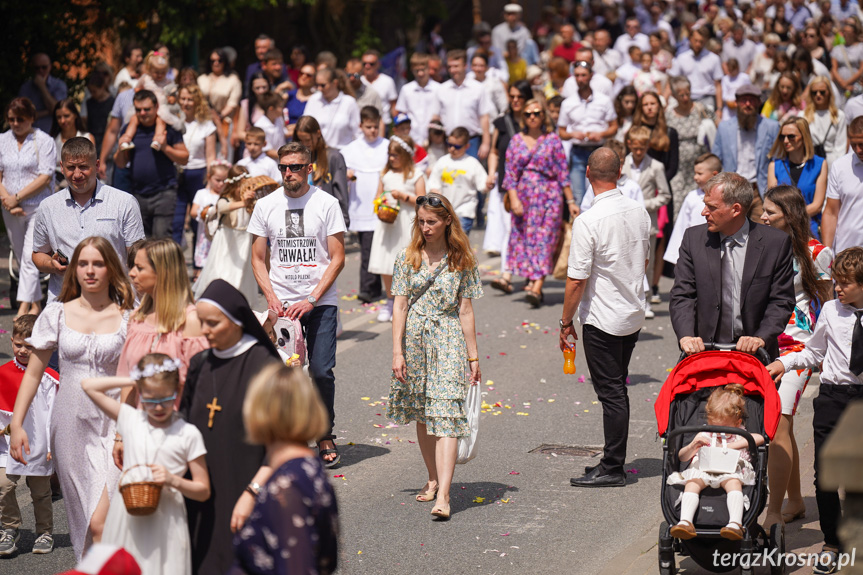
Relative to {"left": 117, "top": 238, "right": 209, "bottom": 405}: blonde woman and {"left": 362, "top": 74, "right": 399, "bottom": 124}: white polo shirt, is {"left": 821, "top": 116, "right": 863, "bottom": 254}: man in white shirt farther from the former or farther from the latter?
{"left": 362, "top": 74, "right": 399, "bottom": 124}: white polo shirt

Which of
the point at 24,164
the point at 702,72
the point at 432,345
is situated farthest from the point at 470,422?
the point at 702,72

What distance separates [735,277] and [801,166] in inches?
196

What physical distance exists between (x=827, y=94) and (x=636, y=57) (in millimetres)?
8015

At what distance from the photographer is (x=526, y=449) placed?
863 cm

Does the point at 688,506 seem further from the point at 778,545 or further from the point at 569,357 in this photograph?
the point at 569,357

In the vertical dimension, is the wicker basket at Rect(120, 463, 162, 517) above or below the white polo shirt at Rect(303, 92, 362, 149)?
below

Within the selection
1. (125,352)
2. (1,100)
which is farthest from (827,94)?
(1,100)

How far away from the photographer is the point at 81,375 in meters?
5.95

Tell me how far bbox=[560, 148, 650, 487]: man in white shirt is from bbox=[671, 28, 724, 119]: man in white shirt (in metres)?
13.0

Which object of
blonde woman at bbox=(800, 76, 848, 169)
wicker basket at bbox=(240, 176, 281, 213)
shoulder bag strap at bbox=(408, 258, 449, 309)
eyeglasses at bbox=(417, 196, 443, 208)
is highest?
blonde woman at bbox=(800, 76, 848, 169)

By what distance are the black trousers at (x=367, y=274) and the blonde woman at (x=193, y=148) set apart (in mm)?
2134

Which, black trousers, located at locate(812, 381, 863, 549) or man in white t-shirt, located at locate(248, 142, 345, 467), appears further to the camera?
man in white t-shirt, located at locate(248, 142, 345, 467)

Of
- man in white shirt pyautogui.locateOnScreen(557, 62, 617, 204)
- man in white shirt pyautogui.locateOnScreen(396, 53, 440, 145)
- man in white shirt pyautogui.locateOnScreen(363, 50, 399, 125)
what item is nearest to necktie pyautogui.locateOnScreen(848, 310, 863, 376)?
man in white shirt pyautogui.locateOnScreen(557, 62, 617, 204)

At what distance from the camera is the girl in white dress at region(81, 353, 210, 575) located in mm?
4871
